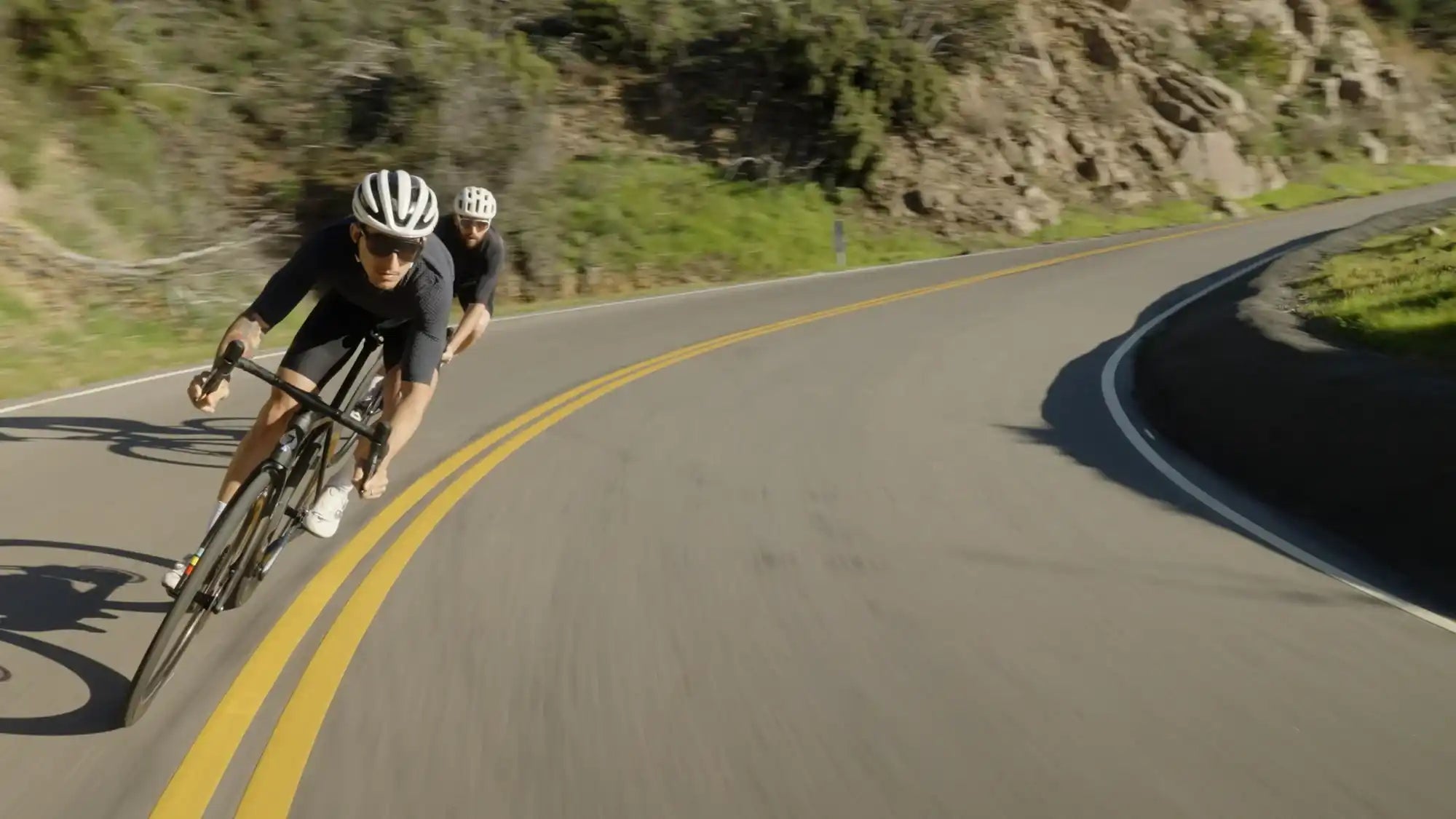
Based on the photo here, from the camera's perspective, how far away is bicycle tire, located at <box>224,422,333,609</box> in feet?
17.8

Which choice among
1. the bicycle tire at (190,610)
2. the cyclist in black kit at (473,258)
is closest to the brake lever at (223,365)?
the bicycle tire at (190,610)

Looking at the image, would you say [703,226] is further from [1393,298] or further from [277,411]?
[277,411]

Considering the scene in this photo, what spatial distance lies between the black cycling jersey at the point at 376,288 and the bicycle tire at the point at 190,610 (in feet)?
2.51

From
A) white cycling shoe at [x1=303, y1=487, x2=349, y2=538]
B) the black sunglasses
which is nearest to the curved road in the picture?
white cycling shoe at [x1=303, y1=487, x2=349, y2=538]

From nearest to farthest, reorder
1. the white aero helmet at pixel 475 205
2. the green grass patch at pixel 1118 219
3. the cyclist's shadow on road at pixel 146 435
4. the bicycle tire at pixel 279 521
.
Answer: the bicycle tire at pixel 279 521, the white aero helmet at pixel 475 205, the cyclist's shadow on road at pixel 146 435, the green grass patch at pixel 1118 219

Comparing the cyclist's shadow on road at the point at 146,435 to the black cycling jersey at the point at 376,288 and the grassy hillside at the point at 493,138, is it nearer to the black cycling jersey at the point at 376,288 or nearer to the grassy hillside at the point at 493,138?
the grassy hillside at the point at 493,138

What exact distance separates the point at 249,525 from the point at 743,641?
6.47ft

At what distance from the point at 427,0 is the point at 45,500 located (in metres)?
21.4

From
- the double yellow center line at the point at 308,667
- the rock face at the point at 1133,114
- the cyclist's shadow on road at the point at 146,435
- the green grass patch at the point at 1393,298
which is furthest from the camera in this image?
the rock face at the point at 1133,114

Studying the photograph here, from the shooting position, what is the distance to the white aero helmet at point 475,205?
8.65 meters

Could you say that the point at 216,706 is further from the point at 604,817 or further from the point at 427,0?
the point at 427,0

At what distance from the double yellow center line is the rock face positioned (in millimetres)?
24978

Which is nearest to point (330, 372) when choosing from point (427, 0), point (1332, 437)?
point (1332, 437)

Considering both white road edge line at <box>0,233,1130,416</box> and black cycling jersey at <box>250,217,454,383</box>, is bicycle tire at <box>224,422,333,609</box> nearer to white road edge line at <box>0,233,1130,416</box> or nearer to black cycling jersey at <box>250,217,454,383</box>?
black cycling jersey at <box>250,217,454,383</box>
